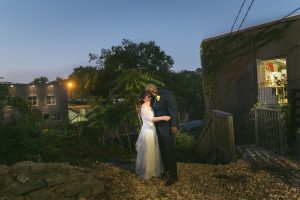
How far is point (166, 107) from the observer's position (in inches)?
246

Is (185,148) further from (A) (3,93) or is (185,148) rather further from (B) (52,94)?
(B) (52,94)

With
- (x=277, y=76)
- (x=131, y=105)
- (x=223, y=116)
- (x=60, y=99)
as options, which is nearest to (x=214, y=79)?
(x=277, y=76)

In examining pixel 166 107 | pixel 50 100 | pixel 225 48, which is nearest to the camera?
pixel 166 107

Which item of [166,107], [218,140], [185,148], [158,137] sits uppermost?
[166,107]

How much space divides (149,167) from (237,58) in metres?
11.7

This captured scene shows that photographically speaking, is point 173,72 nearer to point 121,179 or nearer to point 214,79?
point 214,79

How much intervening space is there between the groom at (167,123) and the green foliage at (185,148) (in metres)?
5.08

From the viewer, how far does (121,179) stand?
6496 mm

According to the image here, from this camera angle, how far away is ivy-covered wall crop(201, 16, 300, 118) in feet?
48.9

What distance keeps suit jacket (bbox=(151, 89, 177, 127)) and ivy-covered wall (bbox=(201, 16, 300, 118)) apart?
1017 cm

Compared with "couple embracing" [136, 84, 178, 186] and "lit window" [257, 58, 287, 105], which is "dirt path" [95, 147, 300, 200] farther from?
"lit window" [257, 58, 287, 105]

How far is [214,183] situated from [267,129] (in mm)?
4552

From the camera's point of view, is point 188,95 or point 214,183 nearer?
point 214,183

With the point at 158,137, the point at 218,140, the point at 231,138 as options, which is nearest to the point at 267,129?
the point at 218,140
